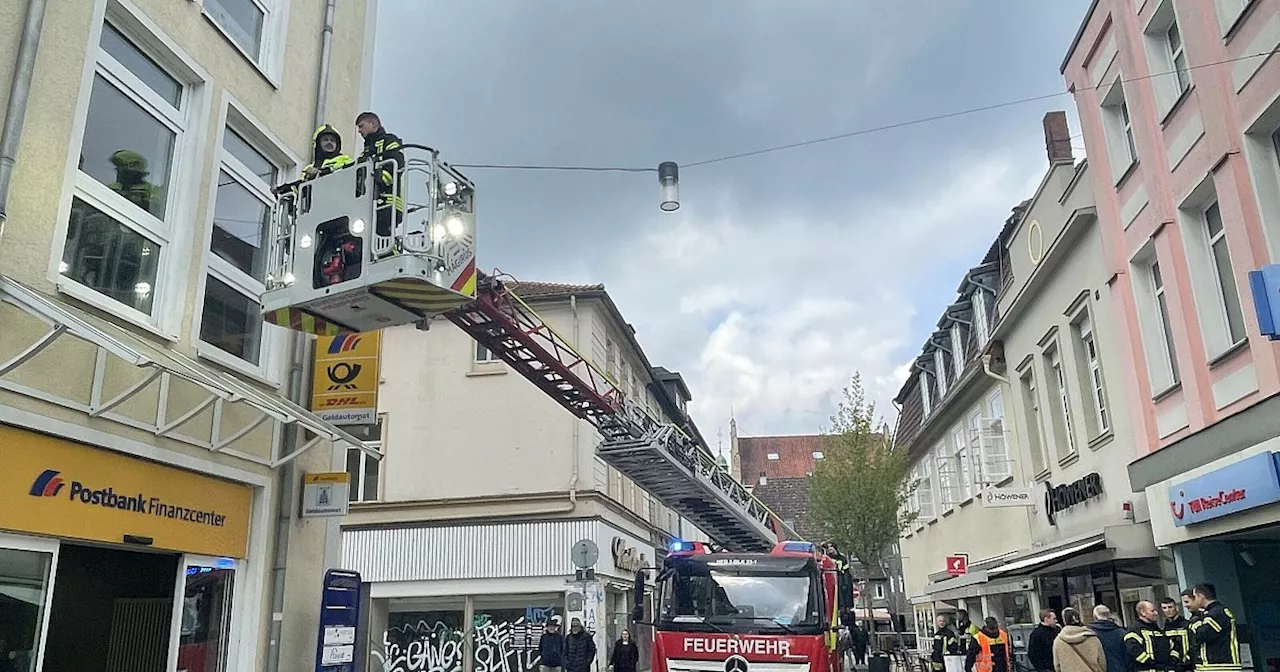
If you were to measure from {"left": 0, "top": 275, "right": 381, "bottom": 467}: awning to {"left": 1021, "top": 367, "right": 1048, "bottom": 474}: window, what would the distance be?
41.4 ft

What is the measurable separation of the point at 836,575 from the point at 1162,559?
4.02m

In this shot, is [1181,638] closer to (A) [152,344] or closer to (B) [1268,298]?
(B) [1268,298]

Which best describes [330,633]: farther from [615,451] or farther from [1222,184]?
[1222,184]

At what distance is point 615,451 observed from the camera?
17031 mm

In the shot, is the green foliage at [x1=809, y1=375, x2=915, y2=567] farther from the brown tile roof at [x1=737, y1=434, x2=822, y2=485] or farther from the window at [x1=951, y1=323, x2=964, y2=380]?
the brown tile roof at [x1=737, y1=434, x2=822, y2=485]

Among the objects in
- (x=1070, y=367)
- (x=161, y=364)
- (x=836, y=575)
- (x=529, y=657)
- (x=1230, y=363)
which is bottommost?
(x=529, y=657)

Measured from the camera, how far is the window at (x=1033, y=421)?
1708cm

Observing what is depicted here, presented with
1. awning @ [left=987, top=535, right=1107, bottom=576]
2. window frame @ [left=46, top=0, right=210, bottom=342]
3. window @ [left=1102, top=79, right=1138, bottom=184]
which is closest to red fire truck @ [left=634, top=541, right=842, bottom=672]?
awning @ [left=987, top=535, right=1107, bottom=576]

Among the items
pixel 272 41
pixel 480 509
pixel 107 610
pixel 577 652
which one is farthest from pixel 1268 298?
pixel 480 509

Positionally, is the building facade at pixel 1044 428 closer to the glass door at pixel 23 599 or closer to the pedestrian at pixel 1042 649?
the pedestrian at pixel 1042 649

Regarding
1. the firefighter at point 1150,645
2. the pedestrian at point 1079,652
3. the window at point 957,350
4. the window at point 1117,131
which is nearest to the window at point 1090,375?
the window at point 1117,131

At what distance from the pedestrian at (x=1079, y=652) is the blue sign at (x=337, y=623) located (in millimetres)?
7324

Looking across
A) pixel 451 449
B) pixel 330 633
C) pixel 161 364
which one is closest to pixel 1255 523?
pixel 330 633

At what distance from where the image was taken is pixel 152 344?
769 centimetres
